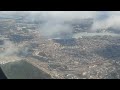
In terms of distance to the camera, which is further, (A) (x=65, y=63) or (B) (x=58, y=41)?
(B) (x=58, y=41)

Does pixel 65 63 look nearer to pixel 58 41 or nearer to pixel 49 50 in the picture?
pixel 49 50

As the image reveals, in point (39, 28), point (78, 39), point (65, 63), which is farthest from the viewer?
point (39, 28)
